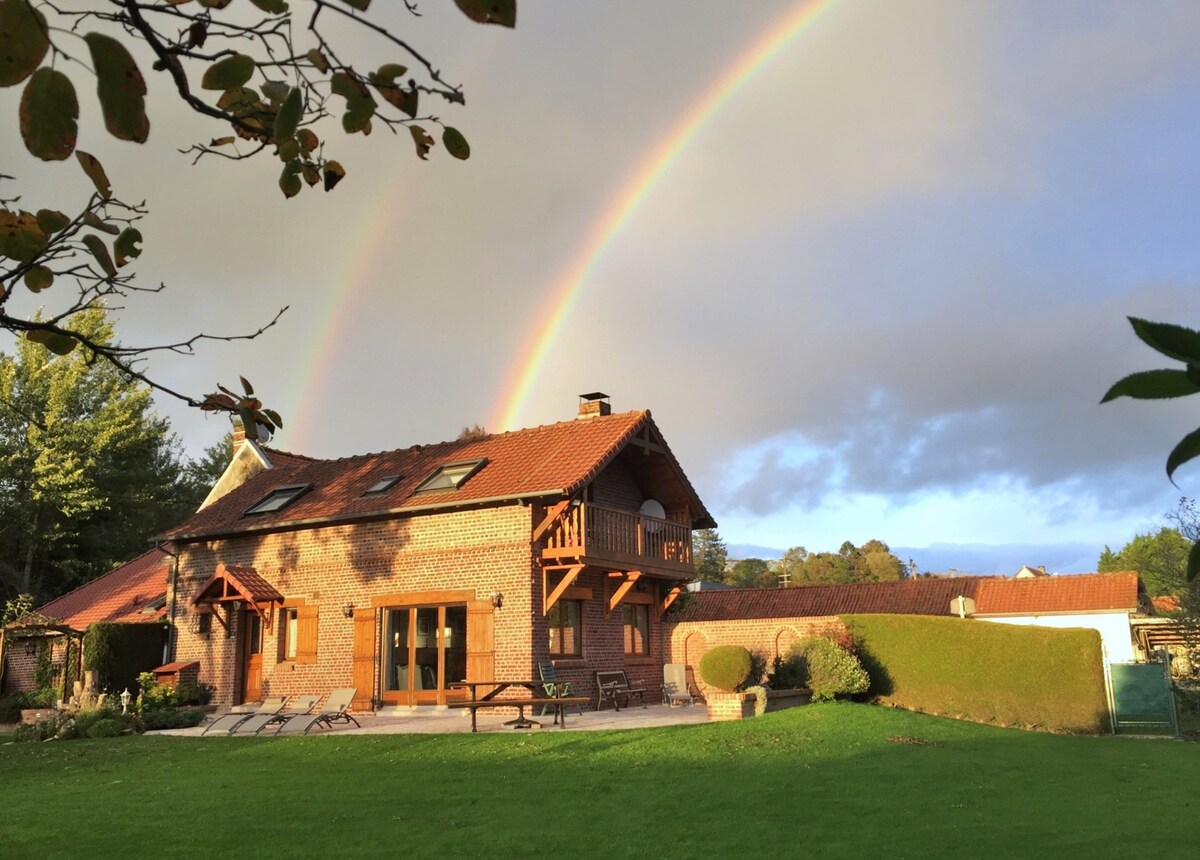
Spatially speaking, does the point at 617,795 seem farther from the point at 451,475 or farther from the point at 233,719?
the point at 451,475

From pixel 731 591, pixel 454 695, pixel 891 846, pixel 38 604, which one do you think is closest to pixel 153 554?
pixel 38 604

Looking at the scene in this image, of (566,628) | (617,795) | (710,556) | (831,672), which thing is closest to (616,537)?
(566,628)

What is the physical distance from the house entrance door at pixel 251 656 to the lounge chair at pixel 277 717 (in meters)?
3.33

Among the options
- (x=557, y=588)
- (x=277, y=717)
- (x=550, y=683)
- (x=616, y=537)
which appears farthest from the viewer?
(x=616, y=537)

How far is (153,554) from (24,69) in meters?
27.8

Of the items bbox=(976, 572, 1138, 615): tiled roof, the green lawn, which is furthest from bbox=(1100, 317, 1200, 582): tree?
bbox=(976, 572, 1138, 615): tiled roof

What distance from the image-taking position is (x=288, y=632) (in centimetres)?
1944

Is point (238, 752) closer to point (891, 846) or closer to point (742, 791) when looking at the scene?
point (742, 791)

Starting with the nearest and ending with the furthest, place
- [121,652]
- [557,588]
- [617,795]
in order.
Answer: [617,795]
[557,588]
[121,652]

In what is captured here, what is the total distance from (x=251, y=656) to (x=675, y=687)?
846 cm

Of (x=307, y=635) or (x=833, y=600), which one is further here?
(x=833, y=600)

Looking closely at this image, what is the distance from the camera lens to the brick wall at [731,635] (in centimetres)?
2220

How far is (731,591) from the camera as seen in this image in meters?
28.8

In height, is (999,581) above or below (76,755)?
above
